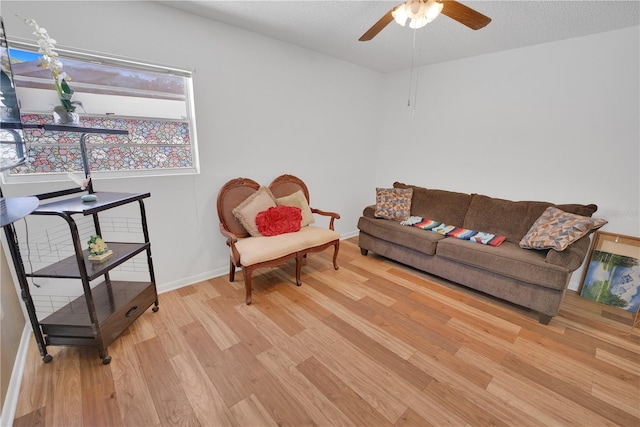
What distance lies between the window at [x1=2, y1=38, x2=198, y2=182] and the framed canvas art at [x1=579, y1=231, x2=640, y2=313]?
4008mm

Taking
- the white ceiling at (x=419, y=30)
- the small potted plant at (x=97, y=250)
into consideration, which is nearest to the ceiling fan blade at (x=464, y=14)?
the white ceiling at (x=419, y=30)

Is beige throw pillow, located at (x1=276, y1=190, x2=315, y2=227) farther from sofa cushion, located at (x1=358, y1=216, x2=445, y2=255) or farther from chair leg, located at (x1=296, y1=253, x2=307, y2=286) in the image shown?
sofa cushion, located at (x1=358, y1=216, x2=445, y2=255)

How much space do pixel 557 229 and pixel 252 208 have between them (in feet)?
9.06

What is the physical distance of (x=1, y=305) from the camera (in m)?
1.54

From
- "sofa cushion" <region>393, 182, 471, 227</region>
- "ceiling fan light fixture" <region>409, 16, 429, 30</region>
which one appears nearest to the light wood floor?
"sofa cushion" <region>393, 182, 471, 227</region>

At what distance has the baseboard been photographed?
1297 mm

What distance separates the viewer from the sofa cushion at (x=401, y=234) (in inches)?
111

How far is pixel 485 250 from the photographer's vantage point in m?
2.49

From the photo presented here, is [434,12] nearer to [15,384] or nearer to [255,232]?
[255,232]

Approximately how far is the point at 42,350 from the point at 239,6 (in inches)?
110

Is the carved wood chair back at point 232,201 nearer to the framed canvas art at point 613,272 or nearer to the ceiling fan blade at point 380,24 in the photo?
the ceiling fan blade at point 380,24

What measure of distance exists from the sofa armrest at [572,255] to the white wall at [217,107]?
2.49 m

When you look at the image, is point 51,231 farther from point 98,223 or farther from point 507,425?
point 507,425

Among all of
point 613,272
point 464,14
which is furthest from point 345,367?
point 613,272
